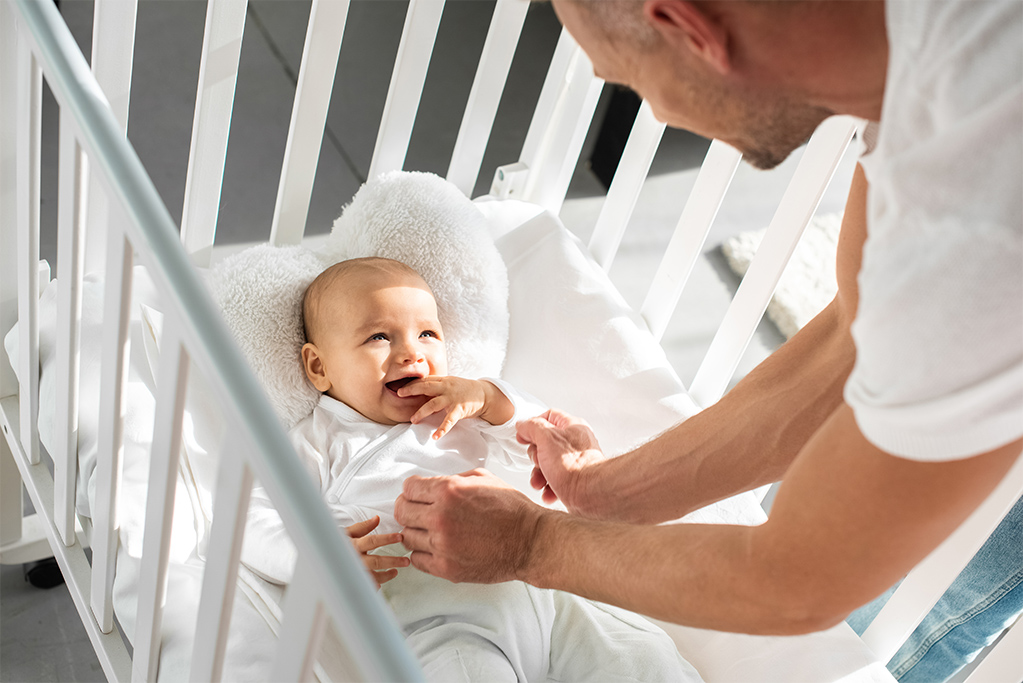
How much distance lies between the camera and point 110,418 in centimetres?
84

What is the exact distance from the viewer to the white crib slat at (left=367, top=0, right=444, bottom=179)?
137 centimetres

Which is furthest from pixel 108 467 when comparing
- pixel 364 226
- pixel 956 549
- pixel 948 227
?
pixel 956 549

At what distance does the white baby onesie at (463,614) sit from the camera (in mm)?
1023

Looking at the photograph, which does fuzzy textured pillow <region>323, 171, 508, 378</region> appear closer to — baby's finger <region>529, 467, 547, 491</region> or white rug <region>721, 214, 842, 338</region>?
baby's finger <region>529, 467, 547, 491</region>

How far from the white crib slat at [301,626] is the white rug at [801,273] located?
1.95 metres

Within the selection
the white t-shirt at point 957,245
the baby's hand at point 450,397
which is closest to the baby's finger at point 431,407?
the baby's hand at point 450,397

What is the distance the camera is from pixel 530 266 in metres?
1.54

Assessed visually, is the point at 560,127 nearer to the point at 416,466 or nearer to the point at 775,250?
the point at 775,250

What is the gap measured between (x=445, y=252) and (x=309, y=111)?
0.91ft

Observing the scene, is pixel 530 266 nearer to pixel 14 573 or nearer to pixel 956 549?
pixel 956 549

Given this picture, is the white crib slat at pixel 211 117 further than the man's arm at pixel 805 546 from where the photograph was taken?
Yes

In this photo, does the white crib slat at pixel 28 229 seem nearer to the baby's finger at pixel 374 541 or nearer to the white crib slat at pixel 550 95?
the baby's finger at pixel 374 541

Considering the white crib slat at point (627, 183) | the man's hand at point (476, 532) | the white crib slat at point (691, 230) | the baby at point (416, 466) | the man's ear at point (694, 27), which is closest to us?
the man's ear at point (694, 27)

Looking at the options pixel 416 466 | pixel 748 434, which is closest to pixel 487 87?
pixel 416 466
